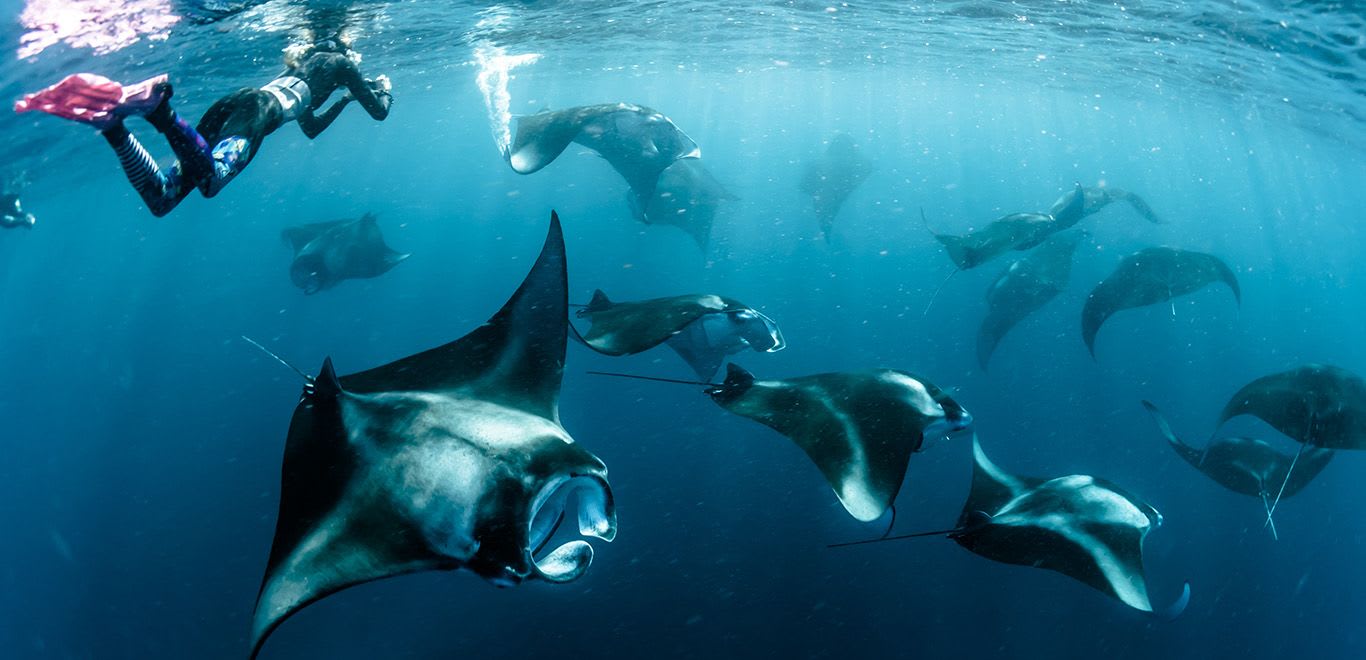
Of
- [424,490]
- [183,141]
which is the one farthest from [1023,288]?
[183,141]

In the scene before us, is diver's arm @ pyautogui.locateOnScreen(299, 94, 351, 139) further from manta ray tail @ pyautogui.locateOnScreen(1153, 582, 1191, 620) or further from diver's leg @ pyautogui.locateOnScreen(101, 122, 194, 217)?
manta ray tail @ pyautogui.locateOnScreen(1153, 582, 1191, 620)

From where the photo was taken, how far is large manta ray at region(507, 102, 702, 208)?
9352 mm

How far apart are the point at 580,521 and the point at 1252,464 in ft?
27.5

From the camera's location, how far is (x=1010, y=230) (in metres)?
10.1

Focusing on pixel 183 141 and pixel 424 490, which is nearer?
pixel 424 490

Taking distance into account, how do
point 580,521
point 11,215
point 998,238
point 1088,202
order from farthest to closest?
point 11,215, point 1088,202, point 998,238, point 580,521

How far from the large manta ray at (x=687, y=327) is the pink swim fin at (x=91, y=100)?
3.27 meters

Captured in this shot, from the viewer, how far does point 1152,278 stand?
1027 cm

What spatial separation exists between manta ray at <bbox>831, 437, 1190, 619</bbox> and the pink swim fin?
5332 mm

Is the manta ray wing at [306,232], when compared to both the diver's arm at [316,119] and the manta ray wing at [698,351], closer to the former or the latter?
the diver's arm at [316,119]

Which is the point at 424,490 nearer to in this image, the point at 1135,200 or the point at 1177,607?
the point at 1177,607

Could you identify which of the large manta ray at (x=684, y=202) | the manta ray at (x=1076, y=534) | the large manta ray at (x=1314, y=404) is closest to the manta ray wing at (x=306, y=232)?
the large manta ray at (x=684, y=202)

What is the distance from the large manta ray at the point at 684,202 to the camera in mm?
13766

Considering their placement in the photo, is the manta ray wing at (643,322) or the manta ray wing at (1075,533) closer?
the manta ray wing at (1075,533)
